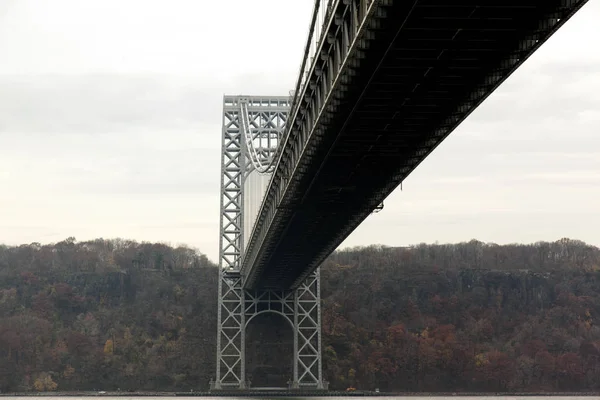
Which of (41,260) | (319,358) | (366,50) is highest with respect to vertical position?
(41,260)

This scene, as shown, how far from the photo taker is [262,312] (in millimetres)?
75438

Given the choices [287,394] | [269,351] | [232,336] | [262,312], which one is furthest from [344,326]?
[287,394]

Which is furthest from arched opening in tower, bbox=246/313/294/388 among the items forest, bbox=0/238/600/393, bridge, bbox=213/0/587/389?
bridge, bbox=213/0/587/389

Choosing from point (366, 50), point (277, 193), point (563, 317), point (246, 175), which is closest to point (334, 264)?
point (563, 317)

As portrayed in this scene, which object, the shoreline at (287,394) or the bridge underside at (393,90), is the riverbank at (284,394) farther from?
the bridge underside at (393,90)

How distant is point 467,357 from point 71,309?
122 ft

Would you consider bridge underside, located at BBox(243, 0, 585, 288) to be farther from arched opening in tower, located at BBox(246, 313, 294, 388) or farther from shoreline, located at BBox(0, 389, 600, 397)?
arched opening in tower, located at BBox(246, 313, 294, 388)

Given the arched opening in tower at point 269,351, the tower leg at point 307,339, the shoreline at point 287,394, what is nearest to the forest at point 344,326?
the arched opening in tower at point 269,351

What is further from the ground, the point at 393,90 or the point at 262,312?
the point at 393,90

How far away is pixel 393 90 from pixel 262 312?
5026 cm

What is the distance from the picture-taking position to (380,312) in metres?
98.3

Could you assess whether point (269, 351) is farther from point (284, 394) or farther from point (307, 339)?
point (284, 394)

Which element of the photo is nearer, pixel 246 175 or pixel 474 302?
pixel 246 175

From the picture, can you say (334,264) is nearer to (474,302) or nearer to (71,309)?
(474,302)
